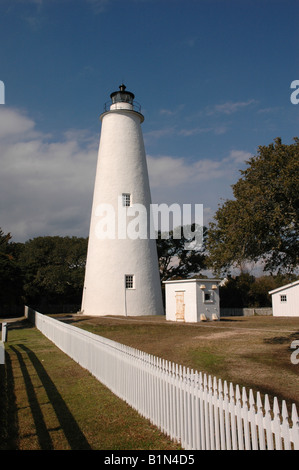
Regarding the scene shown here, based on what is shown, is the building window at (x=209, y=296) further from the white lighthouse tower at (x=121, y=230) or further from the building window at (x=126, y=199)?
the building window at (x=126, y=199)

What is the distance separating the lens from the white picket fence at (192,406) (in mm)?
3734

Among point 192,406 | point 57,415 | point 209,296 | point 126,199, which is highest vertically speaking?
point 126,199

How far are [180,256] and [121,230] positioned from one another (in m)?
19.8

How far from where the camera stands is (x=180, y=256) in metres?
45.7

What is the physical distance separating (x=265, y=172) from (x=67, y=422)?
36.8 ft

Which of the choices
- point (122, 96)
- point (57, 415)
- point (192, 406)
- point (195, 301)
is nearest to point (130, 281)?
point (195, 301)

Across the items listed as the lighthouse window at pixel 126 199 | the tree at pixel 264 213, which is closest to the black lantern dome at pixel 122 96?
the lighthouse window at pixel 126 199

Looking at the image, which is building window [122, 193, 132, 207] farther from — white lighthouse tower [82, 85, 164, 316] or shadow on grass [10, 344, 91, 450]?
shadow on grass [10, 344, 91, 450]

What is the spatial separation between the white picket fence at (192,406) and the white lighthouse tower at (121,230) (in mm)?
17736

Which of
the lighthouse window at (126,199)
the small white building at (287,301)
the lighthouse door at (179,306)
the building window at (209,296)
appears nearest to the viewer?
the building window at (209,296)

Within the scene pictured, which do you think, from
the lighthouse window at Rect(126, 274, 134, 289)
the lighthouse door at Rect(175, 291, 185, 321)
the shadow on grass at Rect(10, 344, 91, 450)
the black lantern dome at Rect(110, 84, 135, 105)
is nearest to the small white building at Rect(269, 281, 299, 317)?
the lighthouse door at Rect(175, 291, 185, 321)

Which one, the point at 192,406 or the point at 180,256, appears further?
the point at 180,256

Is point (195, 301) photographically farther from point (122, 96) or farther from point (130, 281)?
point (122, 96)
